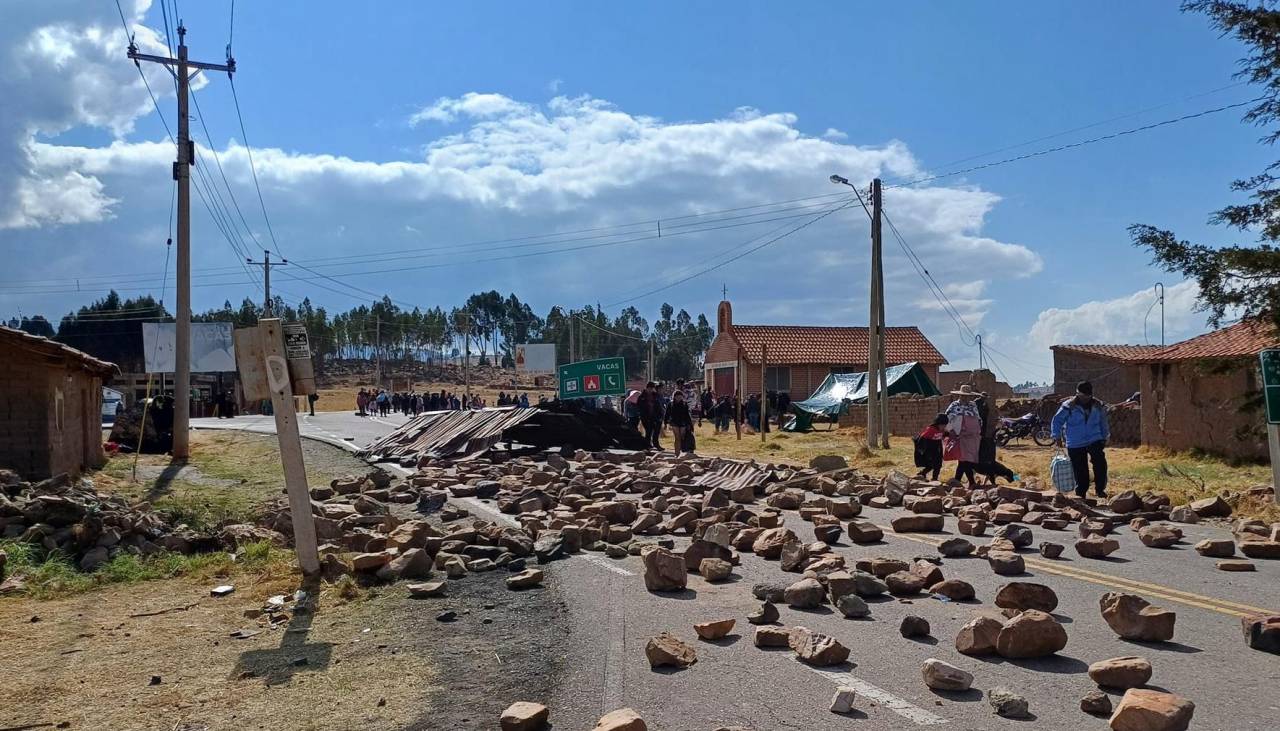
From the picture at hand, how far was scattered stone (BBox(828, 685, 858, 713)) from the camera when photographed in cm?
521

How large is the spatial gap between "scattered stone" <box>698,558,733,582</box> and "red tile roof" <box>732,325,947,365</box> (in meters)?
45.6

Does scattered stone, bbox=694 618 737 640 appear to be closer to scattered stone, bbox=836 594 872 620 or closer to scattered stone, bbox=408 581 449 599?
scattered stone, bbox=836 594 872 620

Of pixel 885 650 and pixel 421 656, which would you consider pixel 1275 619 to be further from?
pixel 421 656

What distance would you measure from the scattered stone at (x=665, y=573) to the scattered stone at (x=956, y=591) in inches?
77.2

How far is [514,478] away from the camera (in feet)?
55.8

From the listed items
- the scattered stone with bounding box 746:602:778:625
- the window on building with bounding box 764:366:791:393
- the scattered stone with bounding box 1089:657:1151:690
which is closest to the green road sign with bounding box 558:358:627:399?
the scattered stone with bounding box 746:602:778:625

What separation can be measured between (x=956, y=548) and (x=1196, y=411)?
18.2 metres

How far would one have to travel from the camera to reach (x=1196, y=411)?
2495cm

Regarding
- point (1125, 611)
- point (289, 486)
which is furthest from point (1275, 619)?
point (289, 486)

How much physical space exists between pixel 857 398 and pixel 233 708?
36.0 m

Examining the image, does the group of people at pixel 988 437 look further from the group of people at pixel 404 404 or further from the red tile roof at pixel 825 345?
the group of people at pixel 404 404

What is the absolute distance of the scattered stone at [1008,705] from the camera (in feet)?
16.6

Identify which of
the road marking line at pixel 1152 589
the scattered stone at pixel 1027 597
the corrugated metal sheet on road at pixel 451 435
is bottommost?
the road marking line at pixel 1152 589

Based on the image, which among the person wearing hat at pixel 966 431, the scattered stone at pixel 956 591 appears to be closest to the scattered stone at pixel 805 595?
the scattered stone at pixel 956 591
